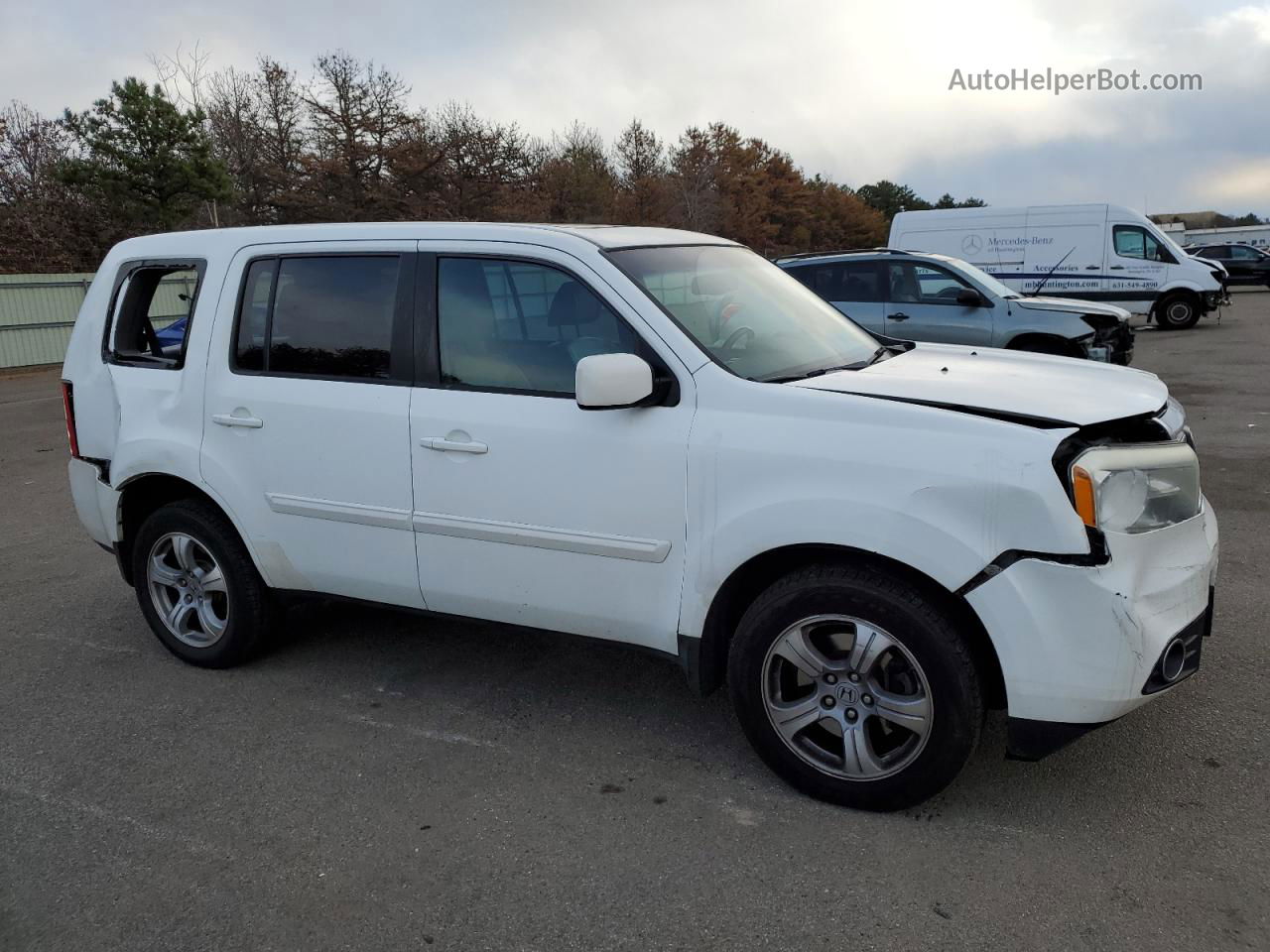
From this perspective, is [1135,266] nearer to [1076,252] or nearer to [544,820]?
[1076,252]

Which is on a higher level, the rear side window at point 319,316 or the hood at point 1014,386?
the rear side window at point 319,316

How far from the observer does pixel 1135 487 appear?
2949 mm

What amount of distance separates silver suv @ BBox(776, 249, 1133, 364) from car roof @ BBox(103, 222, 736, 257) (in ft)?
24.4

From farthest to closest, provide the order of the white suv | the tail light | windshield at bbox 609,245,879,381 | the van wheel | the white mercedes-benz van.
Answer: the van wheel < the white mercedes-benz van < the tail light < windshield at bbox 609,245,879,381 < the white suv

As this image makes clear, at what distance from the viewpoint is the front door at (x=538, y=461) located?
3428 mm

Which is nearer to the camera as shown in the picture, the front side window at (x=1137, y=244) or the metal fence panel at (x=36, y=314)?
the front side window at (x=1137, y=244)

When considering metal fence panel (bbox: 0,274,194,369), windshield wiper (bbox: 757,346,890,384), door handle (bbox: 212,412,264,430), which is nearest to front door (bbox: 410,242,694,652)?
windshield wiper (bbox: 757,346,890,384)

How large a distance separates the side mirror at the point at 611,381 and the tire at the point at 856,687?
767mm

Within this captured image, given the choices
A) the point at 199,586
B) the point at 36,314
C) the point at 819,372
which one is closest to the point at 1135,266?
the point at 819,372

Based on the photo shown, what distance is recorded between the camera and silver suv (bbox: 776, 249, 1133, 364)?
11.0 metres

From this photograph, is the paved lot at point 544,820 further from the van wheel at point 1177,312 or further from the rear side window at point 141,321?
the van wheel at point 1177,312

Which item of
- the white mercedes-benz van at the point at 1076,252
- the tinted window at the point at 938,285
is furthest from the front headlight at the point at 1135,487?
the white mercedes-benz van at the point at 1076,252

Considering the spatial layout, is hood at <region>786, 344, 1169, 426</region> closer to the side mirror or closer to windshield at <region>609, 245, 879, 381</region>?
windshield at <region>609, 245, 879, 381</region>

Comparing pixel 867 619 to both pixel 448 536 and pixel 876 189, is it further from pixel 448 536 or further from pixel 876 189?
pixel 876 189
